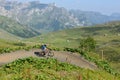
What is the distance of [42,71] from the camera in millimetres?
32031

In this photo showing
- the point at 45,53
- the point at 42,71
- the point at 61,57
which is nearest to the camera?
the point at 42,71

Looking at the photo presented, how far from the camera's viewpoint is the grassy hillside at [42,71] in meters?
29.0

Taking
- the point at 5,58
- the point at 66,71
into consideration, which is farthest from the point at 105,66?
the point at 5,58

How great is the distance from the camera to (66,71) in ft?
111

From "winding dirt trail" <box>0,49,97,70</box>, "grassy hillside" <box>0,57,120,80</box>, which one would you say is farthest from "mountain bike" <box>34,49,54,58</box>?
"grassy hillside" <box>0,57,120,80</box>

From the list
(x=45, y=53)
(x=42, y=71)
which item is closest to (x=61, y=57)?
(x=45, y=53)

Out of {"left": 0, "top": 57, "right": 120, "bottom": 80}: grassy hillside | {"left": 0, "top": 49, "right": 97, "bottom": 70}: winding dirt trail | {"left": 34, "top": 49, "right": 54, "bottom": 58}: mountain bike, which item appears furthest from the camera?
{"left": 34, "top": 49, "right": 54, "bottom": 58}: mountain bike

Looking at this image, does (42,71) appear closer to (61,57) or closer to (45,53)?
(61,57)

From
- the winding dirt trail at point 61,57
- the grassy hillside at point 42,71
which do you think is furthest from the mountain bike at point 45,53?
the grassy hillside at point 42,71

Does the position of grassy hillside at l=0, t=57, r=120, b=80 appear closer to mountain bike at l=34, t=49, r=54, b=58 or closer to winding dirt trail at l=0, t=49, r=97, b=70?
winding dirt trail at l=0, t=49, r=97, b=70

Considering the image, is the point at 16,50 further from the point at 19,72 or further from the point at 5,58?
the point at 19,72

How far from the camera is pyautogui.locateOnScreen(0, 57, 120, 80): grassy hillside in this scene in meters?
29.0

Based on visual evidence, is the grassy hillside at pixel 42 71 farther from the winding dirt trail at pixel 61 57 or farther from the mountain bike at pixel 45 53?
the mountain bike at pixel 45 53

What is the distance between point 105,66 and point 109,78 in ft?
28.2
